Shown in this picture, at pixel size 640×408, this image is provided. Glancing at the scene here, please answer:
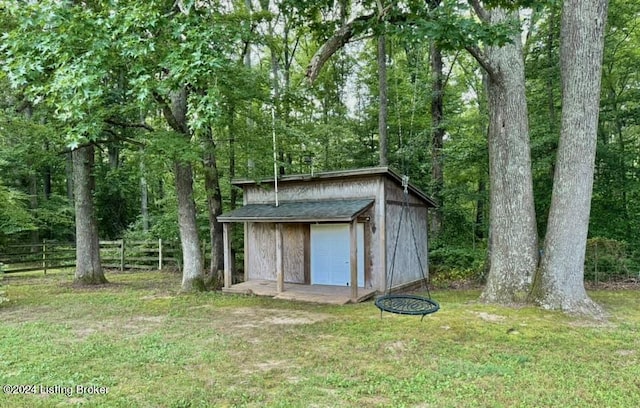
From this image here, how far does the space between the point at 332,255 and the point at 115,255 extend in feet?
29.4

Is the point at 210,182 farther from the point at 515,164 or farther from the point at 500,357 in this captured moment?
the point at 500,357

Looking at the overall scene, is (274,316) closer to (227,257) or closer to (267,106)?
(227,257)

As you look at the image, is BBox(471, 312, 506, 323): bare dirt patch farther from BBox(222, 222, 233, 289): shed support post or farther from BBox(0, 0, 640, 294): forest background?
BBox(222, 222, 233, 289): shed support post

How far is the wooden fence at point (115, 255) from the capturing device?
13219 mm

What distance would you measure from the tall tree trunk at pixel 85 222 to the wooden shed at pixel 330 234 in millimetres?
3500

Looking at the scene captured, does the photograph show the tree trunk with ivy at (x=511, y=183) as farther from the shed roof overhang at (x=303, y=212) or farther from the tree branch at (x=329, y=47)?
the shed roof overhang at (x=303, y=212)

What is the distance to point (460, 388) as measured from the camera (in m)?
3.62

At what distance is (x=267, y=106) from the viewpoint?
955 cm

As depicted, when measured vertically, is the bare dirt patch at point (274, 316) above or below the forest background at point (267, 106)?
below

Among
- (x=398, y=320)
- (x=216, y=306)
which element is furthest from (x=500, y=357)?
(x=216, y=306)

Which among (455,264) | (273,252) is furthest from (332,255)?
(455,264)

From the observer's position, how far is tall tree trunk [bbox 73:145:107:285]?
32.5 ft

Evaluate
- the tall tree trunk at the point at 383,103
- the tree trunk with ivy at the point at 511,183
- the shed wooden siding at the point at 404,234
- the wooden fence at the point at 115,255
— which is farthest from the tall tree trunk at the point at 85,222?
the tree trunk with ivy at the point at 511,183

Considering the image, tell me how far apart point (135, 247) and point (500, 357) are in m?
13.0
